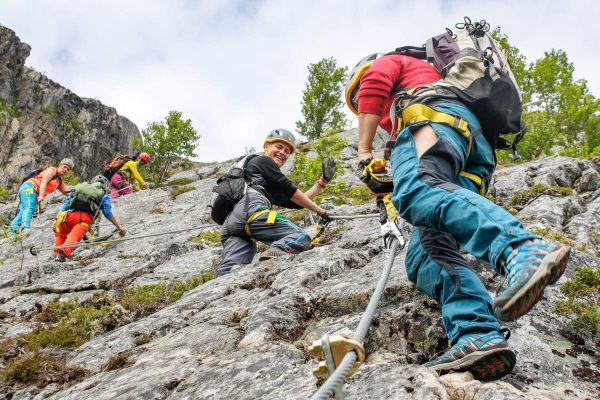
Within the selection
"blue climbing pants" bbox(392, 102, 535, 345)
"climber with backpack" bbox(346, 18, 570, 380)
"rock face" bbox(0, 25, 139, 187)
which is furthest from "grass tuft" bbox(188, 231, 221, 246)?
"rock face" bbox(0, 25, 139, 187)

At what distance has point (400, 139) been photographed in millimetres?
3338

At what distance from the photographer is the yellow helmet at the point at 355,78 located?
4.57 m

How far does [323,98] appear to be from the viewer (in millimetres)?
34625

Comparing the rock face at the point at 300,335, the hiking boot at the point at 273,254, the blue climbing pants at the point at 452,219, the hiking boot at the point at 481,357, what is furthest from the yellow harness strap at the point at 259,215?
the hiking boot at the point at 481,357

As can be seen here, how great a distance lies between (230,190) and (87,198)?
6.29m

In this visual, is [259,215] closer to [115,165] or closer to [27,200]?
[27,200]

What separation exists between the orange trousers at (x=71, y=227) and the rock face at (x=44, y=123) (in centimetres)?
4229

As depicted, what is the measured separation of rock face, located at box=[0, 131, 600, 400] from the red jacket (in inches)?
64.8

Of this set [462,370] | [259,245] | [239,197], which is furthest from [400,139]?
[259,245]

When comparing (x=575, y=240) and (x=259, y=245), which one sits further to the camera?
(x=259, y=245)

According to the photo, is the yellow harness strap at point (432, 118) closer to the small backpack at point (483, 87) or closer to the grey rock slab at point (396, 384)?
the small backpack at point (483, 87)

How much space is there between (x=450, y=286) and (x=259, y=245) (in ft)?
23.8

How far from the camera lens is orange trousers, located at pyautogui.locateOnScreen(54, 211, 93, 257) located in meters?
11.8

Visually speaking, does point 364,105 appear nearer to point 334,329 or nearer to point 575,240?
point 334,329
